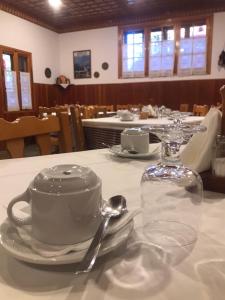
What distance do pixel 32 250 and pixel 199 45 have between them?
22.6 feet

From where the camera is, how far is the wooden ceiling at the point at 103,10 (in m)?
5.95

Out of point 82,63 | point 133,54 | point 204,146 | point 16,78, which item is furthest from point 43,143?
point 82,63

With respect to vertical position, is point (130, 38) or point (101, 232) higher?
point (130, 38)

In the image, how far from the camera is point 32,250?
0.42 m

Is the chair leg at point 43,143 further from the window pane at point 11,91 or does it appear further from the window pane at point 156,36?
the window pane at point 156,36

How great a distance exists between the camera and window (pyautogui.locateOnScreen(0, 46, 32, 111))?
19.6ft

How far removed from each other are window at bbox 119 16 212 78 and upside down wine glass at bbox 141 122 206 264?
6.42 metres

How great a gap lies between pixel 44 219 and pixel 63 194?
50 mm

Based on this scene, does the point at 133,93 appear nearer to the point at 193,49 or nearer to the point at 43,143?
the point at 193,49

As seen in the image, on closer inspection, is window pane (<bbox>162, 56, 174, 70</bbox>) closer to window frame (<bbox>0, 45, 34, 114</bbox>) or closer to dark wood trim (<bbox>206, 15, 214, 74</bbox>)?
dark wood trim (<bbox>206, 15, 214, 74</bbox>)

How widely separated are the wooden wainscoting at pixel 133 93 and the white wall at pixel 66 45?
15 cm

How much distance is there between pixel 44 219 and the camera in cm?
42

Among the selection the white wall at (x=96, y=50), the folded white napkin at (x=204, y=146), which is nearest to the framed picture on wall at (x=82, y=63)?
the white wall at (x=96, y=50)

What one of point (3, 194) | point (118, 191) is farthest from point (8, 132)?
point (118, 191)
